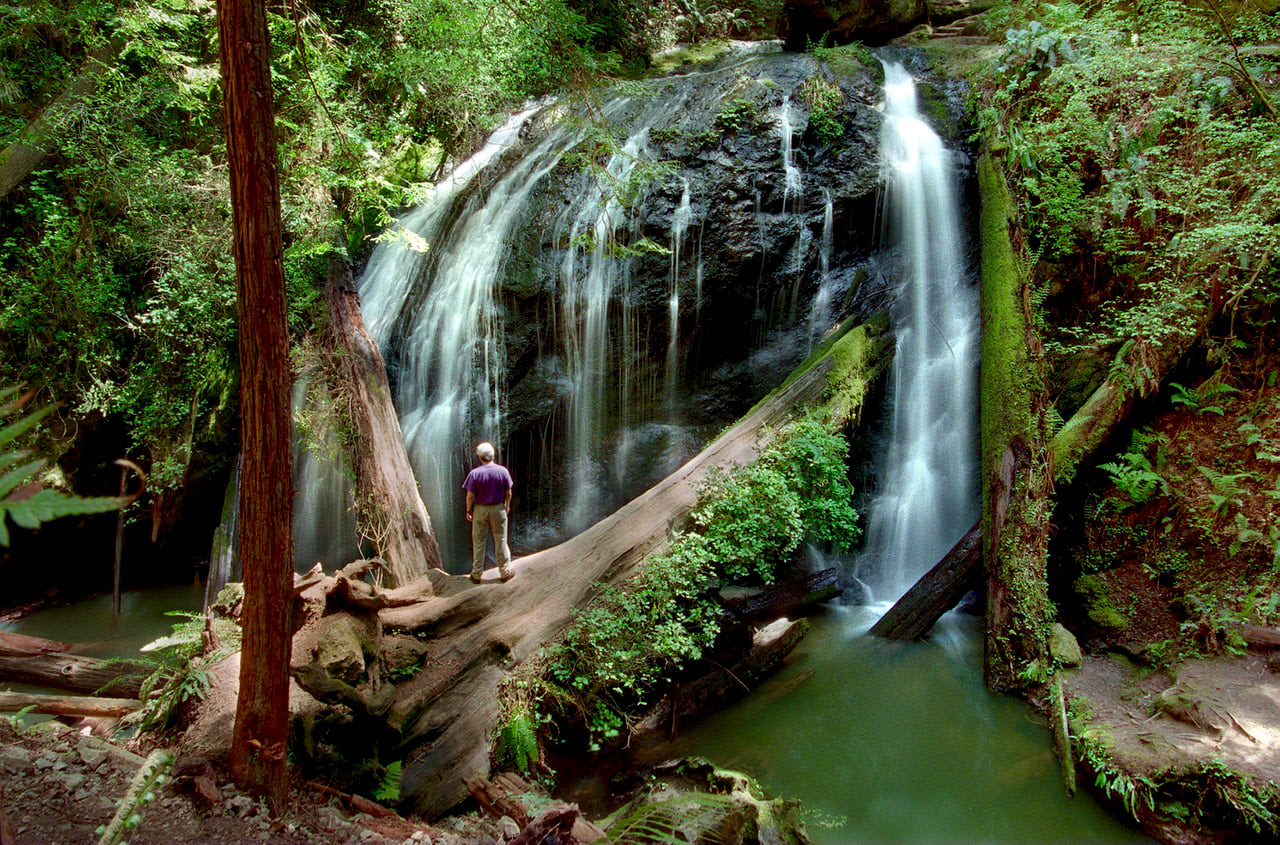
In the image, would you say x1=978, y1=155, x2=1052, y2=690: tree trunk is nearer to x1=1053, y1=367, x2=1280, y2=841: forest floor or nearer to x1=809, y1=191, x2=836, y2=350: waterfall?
x1=1053, y1=367, x2=1280, y2=841: forest floor

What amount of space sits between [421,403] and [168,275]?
133 inches

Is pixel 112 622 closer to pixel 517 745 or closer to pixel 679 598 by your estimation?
pixel 517 745

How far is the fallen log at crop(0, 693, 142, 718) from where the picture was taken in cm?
526

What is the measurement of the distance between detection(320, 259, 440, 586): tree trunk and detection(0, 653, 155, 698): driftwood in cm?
213

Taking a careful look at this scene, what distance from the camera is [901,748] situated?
5730 millimetres

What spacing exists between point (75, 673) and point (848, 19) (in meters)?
15.4

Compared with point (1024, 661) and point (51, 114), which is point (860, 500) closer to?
point (1024, 661)

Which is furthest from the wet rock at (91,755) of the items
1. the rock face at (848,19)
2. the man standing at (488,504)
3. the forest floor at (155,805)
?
the rock face at (848,19)

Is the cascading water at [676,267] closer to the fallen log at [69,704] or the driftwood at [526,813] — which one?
the driftwood at [526,813]

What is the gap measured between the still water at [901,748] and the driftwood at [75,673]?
4.77 metres

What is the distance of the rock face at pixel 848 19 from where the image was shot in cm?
1289

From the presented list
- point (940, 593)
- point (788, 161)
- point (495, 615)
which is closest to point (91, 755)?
point (495, 615)

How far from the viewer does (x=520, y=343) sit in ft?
29.9

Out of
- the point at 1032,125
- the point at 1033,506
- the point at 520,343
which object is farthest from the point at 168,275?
the point at 1032,125
